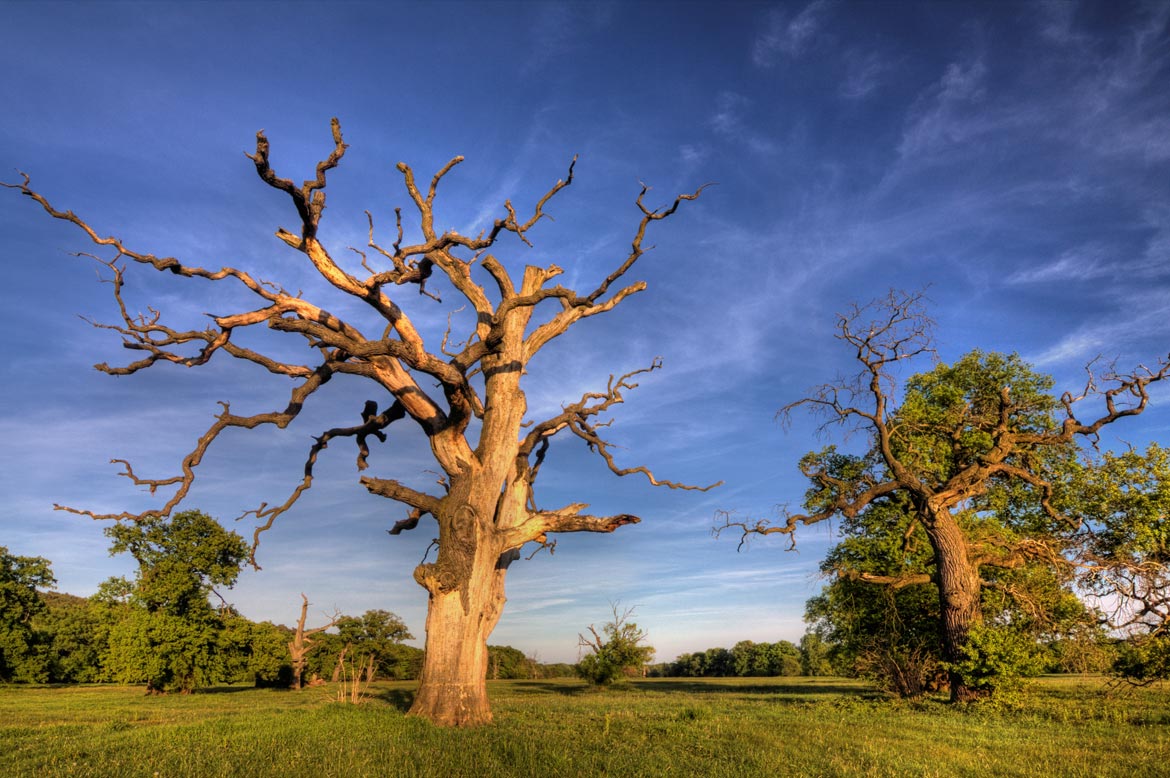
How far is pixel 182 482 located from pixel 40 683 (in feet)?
210

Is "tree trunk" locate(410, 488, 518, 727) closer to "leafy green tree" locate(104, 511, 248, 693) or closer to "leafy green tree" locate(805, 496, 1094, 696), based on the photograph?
"leafy green tree" locate(805, 496, 1094, 696)

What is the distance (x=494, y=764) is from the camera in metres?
9.16

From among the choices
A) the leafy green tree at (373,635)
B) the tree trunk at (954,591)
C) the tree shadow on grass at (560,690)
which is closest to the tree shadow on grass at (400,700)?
the tree shadow on grass at (560,690)

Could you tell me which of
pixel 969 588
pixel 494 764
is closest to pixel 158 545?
pixel 494 764

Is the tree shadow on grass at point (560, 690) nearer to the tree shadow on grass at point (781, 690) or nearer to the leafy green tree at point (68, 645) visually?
the tree shadow on grass at point (781, 690)

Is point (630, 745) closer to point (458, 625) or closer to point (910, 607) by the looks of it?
point (458, 625)

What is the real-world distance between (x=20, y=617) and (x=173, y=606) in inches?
1039

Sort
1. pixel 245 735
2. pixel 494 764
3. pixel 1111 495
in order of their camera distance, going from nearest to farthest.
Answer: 1. pixel 494 764
2. pixel 245 735
3. pixel 1111 495

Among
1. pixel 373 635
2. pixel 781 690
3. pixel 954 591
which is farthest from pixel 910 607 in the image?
pixel 373 635

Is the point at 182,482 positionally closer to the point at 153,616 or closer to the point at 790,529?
the point at 790,529

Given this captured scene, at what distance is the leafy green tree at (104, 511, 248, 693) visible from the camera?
132 feet

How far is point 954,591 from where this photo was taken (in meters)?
21.7

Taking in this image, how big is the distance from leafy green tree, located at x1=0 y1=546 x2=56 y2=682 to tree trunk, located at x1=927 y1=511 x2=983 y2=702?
68.6 m

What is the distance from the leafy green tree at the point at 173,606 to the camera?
40.3 metres
